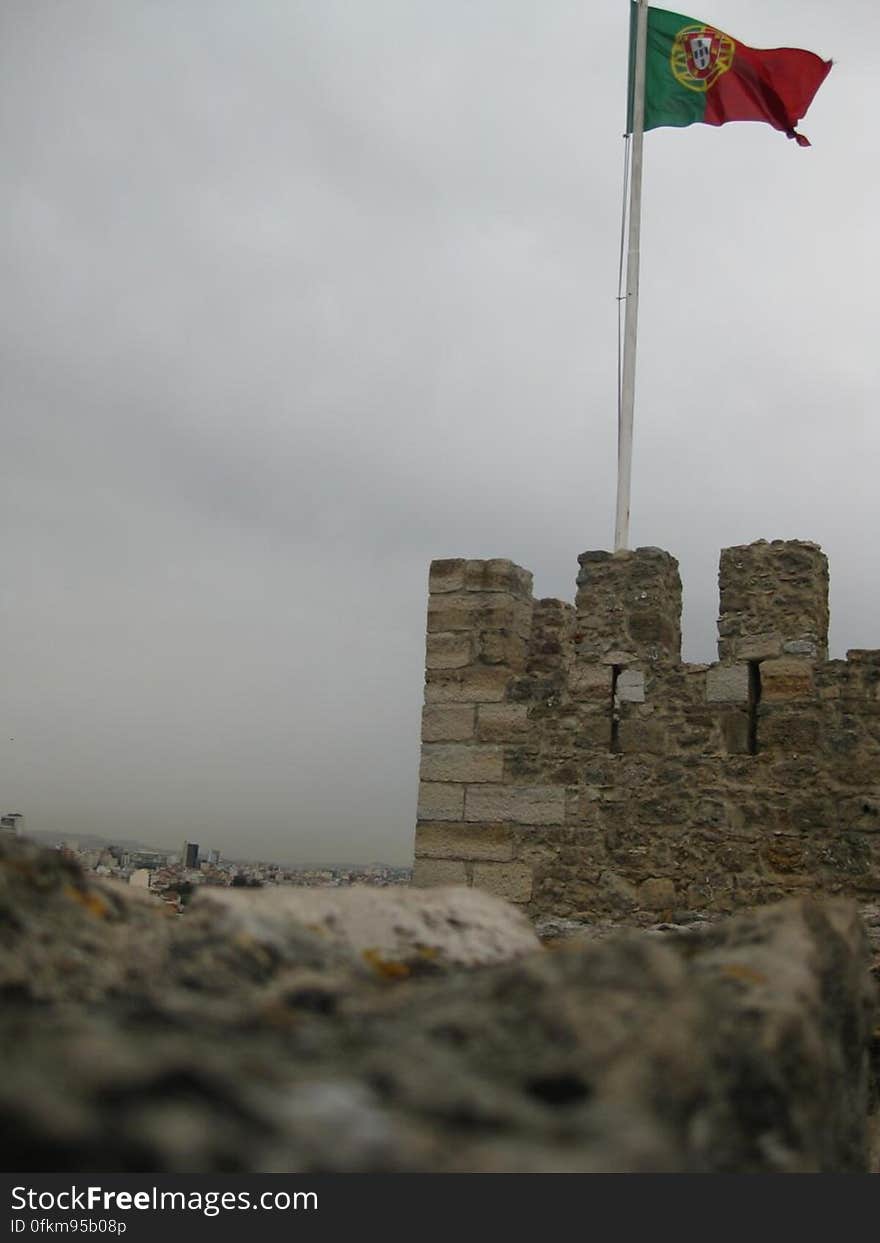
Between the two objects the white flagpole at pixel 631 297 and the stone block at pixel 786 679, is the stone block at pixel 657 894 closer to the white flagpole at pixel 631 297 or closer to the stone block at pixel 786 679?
the stone block at pixel 786 679

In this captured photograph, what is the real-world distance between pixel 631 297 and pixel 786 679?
315cm

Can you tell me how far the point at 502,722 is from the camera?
6.39m

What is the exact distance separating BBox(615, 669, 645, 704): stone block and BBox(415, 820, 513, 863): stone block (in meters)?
0.86

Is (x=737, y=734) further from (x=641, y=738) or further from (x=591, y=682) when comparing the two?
(x=591, y=682)

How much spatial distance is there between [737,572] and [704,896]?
1508 millimetres

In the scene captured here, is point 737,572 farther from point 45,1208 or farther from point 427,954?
point 45,1208

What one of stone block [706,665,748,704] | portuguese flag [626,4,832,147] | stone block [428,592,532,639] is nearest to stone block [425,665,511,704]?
stone block [428,592,532,639]

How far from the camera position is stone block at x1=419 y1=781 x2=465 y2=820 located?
6398 mm

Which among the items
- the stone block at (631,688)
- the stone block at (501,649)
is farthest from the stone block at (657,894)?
the stone block at (501,649)

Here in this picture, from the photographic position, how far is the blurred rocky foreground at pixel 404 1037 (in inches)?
45.8

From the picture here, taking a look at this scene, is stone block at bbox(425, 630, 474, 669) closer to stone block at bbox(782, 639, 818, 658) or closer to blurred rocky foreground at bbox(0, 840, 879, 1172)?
stone block at bbox(782, 639, 818, 658)

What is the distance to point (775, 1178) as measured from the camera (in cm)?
152

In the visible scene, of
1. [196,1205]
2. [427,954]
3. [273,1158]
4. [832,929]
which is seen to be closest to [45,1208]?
[196,1205]

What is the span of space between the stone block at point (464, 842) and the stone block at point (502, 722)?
438 mm
